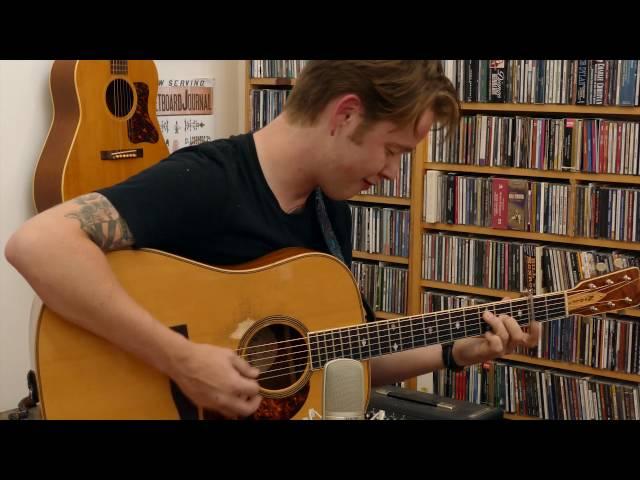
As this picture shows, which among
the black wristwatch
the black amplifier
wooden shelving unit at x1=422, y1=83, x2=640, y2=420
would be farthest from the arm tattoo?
wooden shelving unit at x1=422, y1=83, x2=640, y2=420

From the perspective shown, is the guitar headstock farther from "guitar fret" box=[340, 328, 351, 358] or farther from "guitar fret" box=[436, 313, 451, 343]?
"guitar fret" box=[340, 328, 351, 358]

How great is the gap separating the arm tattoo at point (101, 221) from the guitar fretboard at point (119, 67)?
183 centimetres

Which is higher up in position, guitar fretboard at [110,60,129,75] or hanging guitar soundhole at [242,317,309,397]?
guitar fretboard at [110,60,129,75]

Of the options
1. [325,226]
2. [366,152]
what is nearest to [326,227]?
[325,226]

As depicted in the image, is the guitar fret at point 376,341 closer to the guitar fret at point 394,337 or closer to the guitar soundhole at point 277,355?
the guitar fret at point 394,337

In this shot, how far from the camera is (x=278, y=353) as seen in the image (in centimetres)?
147

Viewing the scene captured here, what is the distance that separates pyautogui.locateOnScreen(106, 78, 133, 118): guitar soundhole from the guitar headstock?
1.91m

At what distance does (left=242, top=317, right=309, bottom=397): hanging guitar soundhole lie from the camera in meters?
1.45

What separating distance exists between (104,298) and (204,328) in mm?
203

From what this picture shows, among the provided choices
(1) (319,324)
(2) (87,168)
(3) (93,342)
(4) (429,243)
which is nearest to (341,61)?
(1) (319,324)

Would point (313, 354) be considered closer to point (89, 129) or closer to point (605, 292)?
point (605, 292)

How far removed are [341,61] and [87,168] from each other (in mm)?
1767

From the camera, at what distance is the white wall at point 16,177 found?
2.97m

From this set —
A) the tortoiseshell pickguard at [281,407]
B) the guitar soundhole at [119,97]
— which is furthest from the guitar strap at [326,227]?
the guitar soundhole at [119,97]
